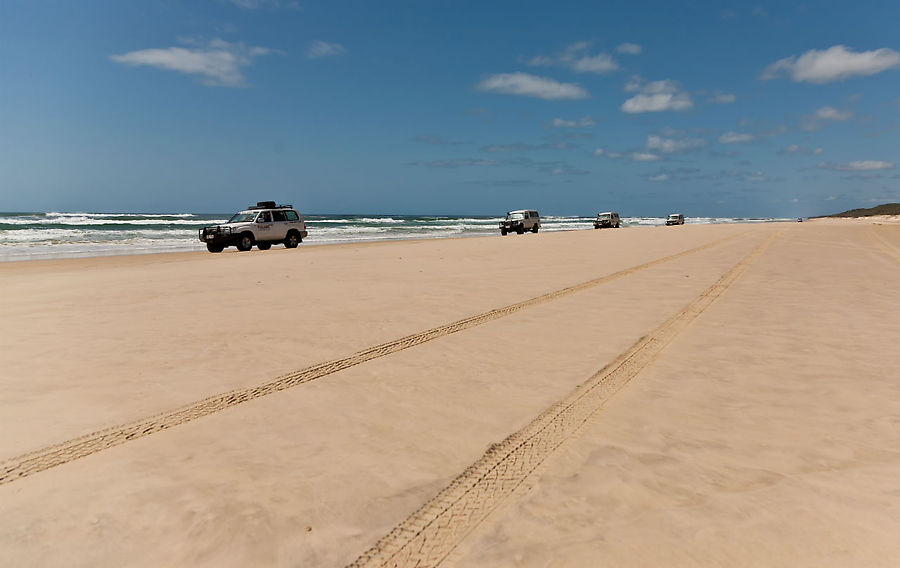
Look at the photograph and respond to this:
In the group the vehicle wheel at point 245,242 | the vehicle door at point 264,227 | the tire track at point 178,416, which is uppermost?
the vehicle door at point 264,227

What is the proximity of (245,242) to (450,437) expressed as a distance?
23.7m

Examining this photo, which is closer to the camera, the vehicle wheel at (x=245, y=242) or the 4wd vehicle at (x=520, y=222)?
the vehicle wheel at (x=245, y=242)

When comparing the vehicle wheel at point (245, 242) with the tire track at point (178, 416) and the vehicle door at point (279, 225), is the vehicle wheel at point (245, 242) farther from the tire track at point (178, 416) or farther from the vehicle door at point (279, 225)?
the tire track at point (178, 416)

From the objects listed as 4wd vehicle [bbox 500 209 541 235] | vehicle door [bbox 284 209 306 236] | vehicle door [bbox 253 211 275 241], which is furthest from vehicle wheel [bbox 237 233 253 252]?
4wd vehicle [bbox 500 209 541 235]

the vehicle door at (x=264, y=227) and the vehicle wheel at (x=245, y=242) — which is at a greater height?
the vehicle door at (x=264, y=227)

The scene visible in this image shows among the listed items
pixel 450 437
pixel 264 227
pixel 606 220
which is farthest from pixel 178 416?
pixel 606 220

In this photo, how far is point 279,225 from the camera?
27047mm

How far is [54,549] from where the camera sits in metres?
2.65

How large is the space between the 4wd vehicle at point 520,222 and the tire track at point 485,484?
Result: 1533 inches

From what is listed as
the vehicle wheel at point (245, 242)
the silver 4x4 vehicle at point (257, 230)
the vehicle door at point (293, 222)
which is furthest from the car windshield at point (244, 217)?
the vehicle door at point (293, 222)

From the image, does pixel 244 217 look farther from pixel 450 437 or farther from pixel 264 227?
pixel 450 437

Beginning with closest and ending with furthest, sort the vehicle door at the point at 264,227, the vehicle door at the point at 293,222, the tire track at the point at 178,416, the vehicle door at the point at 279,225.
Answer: the tire track at the point at 178,416
the vehicle door at the point at 264,227
the vehicle door at the point at 279,225
the vehicle door at the point at 293,222

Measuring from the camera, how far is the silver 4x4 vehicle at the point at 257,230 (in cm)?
2458

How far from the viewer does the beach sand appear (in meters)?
2.71
